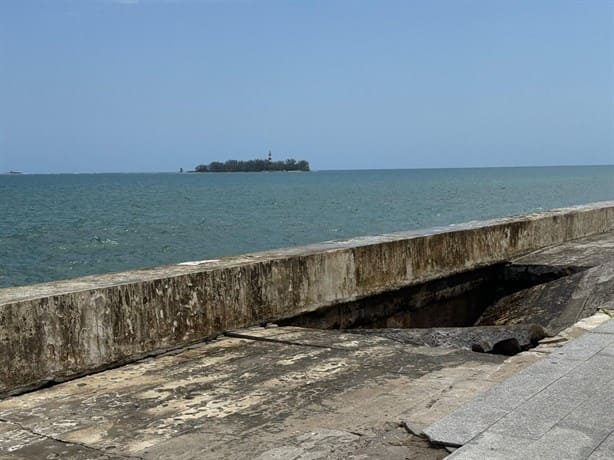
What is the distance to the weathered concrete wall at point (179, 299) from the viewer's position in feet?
14.3

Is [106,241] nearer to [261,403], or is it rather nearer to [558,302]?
[558,302]

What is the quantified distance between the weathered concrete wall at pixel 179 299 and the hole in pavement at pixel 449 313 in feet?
0.46

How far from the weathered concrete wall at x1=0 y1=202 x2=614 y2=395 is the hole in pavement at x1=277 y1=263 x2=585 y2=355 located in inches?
5.5

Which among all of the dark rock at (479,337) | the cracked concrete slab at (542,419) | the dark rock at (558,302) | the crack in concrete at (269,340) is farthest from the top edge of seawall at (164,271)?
the cracked concrete slab at (542,419)

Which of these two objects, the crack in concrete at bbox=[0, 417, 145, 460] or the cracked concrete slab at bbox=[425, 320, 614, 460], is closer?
the cracked concrete slab at bbox=[425, 320, 614, 460]

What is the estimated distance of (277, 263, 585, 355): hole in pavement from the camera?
542 centimetres

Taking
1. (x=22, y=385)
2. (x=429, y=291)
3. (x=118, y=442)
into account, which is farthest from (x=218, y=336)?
(x=429, y=291)

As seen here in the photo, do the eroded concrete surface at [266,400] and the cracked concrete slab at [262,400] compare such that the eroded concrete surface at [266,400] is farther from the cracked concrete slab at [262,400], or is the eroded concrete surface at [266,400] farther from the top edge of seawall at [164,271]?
the top edge of seawall at [164,271]

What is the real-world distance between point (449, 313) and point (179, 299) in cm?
456

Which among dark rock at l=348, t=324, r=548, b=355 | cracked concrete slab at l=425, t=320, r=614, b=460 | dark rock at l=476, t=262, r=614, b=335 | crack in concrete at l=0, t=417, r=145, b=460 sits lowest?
dark rock at l=476, t=262, r=614, b=335

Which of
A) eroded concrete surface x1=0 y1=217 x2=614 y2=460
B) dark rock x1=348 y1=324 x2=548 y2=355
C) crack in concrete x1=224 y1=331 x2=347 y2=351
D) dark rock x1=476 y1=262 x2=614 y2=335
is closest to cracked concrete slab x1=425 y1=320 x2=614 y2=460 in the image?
eroded concrete surface x1=0 y1=217 x2=614 y2=460

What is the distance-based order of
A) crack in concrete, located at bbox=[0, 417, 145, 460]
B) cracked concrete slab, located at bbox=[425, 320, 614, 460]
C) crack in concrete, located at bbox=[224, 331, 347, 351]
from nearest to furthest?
cracked concrete slab, located at bbox=[425, 320, 614, 460]
crack in concrete, located at bbox=[0, 417, 145, 460]
crack in concrete, located at bbox=[224, 331, 347, 351]

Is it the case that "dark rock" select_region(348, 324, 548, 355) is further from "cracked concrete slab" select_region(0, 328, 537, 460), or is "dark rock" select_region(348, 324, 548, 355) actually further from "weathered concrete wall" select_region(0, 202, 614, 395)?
"weathered concrete wall" select_region(0, 202, 614, 395)

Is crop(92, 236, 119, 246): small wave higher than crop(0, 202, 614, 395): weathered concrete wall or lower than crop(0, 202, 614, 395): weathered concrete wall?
lower
